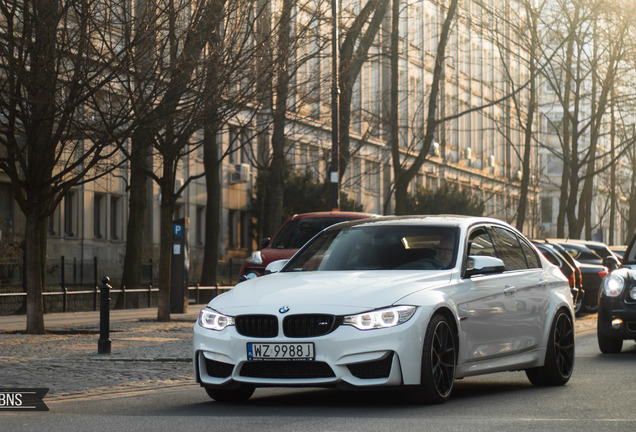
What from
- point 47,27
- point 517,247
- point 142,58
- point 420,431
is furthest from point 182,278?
point 420,431

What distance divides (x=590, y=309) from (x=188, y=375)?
680 inches

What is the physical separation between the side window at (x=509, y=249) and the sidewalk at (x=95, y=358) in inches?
134

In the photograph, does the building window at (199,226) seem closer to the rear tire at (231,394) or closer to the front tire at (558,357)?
the front tire at (558,357)

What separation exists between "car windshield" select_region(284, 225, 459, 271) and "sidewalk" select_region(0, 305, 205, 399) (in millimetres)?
2359

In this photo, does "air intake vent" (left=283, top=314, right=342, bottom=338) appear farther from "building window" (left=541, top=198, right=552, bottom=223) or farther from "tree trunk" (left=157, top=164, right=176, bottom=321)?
"building window" (left=541, top=198, right=552, bottom=223)

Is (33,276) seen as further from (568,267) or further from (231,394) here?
(568,267)

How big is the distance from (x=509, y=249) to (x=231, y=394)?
120 inches

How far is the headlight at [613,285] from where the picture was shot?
16.1 meters

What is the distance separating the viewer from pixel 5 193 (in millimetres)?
40312

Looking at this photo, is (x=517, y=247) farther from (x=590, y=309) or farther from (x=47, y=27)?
(x=590, y=309)

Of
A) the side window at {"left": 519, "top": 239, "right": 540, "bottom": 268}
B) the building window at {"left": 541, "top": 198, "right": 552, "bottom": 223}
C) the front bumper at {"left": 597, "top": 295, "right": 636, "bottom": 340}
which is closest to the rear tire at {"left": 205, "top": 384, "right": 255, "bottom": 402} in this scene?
the side window at {"left": 519, "top": 239, "right": 540, "bottom": 268}

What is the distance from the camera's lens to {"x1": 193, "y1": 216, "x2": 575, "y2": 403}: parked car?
30.4 feet

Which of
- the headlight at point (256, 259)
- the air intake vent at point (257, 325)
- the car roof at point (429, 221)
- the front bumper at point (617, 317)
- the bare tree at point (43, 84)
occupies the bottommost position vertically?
the front bumper at point (617, 317)

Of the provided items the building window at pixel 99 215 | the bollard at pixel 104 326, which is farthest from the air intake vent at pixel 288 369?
the building window at pixel 99 215
